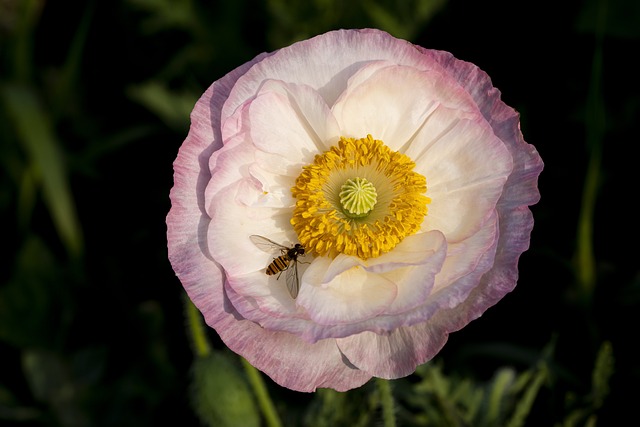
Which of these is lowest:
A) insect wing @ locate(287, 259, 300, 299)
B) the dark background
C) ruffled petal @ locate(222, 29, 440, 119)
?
the dark background

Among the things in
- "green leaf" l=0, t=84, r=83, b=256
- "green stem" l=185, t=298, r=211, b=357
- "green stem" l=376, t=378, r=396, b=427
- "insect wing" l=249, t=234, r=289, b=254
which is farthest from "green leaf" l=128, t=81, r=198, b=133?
"green stem" l=376, t=378, r=396, b=427

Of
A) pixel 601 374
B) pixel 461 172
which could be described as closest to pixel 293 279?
pixel 461 172

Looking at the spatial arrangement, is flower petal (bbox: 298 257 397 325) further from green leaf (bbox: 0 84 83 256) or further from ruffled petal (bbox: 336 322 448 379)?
green leaf (bbox: 0 84 83 256)

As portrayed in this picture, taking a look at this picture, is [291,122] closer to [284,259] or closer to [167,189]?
[284,259]

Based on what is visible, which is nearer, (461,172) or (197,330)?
(461,172)

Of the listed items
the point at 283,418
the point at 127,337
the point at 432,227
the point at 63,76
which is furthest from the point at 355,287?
the point at 63,76

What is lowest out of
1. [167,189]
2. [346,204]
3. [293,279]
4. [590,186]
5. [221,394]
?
[167,189]

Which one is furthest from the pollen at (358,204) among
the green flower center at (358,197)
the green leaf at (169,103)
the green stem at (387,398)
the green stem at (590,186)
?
the green leaf at (169,103)
